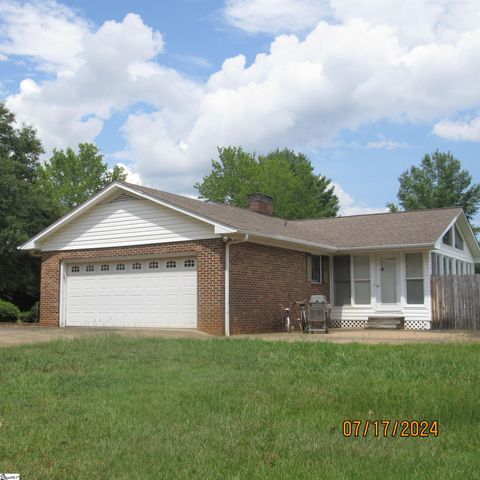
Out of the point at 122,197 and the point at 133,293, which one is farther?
the point at 122,197

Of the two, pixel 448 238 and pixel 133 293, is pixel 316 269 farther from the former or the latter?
pixel 133 293

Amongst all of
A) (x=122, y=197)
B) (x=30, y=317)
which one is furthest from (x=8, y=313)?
(x=122, y=197)

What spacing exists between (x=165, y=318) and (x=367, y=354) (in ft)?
28.7

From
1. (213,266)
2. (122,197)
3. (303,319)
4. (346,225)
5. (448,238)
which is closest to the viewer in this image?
(213,266)

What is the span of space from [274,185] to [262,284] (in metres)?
34.0

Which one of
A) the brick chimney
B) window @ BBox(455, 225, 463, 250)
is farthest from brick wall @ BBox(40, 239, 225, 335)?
window @ BBox(455, 225, 463, 250)

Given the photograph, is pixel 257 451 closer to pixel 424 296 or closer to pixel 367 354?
pixel 367 354

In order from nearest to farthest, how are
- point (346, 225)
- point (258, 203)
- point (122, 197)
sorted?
point (122, 197)
point (346, 225)
point (258, 203)

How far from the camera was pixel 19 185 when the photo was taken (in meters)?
26.4

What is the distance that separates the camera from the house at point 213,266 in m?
16.5

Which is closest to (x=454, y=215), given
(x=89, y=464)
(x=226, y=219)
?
(x=226, y=219)

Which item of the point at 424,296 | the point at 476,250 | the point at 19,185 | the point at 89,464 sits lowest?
the point at 89,464

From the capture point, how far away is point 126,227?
18.2m

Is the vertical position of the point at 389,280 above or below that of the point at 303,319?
above
